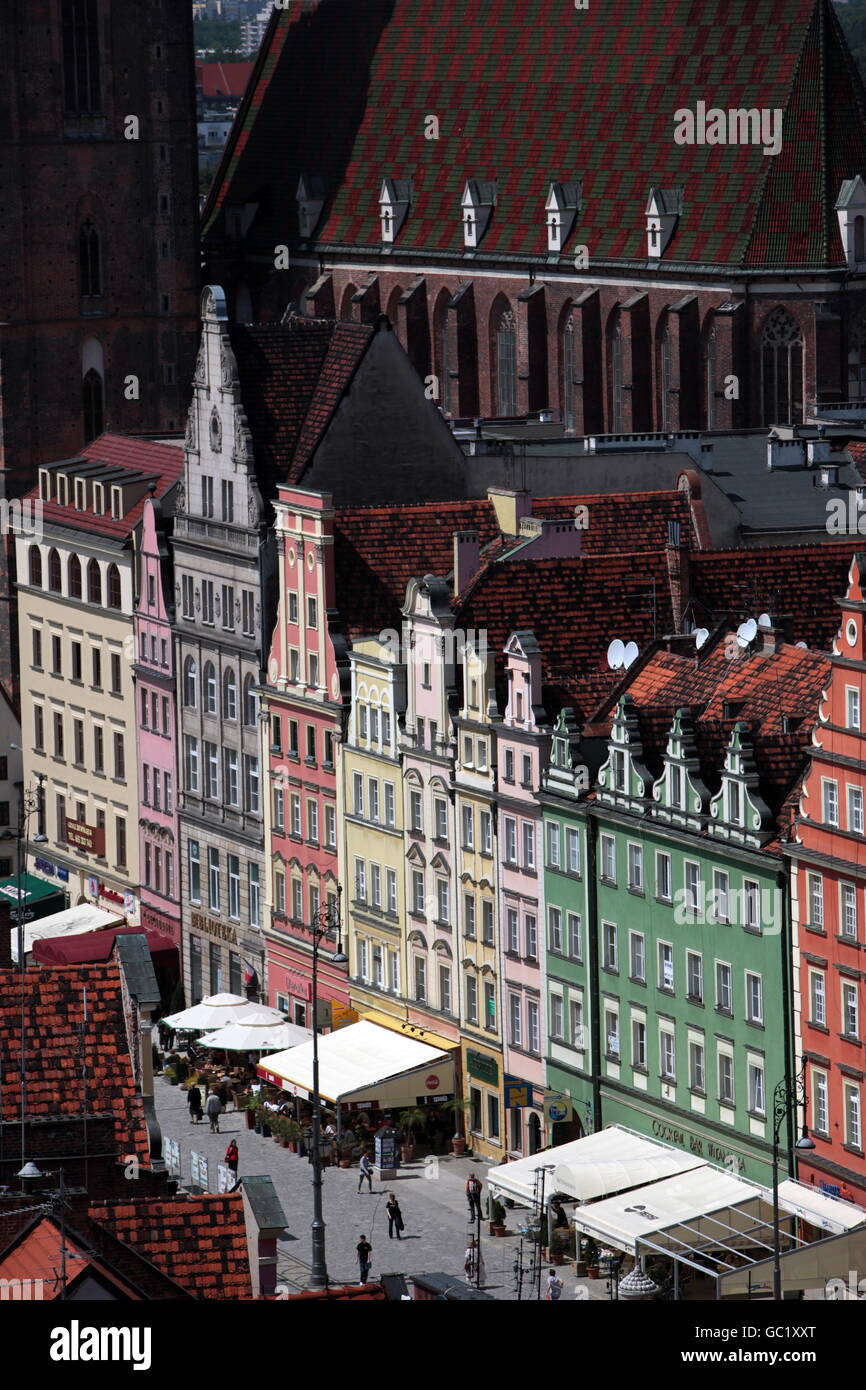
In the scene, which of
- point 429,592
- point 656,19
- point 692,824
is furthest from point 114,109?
point 692,824

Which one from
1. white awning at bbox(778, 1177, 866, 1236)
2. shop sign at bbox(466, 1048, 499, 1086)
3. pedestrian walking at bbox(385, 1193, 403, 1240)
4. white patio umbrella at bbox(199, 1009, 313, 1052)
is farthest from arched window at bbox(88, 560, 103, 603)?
white awning at bbox(778, 1177, 866, 1236)

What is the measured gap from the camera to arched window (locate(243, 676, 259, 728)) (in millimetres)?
94875

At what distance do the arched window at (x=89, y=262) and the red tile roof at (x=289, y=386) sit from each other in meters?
55.3

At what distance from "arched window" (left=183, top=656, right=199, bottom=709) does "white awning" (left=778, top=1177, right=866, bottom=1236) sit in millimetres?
43063

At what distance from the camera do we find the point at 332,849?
88125mm

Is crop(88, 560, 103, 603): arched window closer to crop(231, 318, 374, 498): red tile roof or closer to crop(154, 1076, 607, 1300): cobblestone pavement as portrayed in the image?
crop(231, 318, 374, 498): red tile roof

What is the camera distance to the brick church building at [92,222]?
484 ft

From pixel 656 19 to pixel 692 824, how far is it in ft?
308

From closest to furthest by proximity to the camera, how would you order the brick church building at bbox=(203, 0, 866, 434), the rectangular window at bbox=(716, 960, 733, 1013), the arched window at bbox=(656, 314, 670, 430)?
the rectangular window at bbox=(716, 960, 733, 1013) → the brick church building at bbox=(203, 0, 866, 434) → the arched window at bbox=(656, 314, 670, 430)

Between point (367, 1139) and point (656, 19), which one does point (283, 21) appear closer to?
point (656, 19)

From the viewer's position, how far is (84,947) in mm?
99125

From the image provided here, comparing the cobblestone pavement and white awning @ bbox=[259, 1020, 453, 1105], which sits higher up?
white awning @ bbox=[259, 1020, 453, 1105]

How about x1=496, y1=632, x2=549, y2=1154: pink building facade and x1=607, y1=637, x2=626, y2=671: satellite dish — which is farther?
x1=607, y1=637, x2=626, y2=671: satellite dish

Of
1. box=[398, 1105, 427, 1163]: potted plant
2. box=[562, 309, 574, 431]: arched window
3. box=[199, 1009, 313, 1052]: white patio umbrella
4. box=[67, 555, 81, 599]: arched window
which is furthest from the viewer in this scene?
box=[562, 309, 574, 431]: arched window
